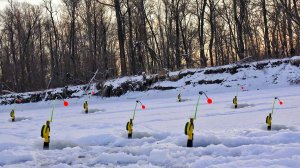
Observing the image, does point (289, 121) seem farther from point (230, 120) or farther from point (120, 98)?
point (120, 98)

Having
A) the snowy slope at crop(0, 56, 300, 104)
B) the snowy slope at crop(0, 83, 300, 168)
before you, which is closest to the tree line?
the snowy slope at crop(0, 56, 300, 104)

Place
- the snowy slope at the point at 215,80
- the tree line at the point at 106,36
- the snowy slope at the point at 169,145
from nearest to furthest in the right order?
the snowy slope at the point at 169,145, the snowy slope at the point at 215,80, the tree line at the point at 106,36

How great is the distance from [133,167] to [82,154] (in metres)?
1.53

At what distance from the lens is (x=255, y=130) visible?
7688mm

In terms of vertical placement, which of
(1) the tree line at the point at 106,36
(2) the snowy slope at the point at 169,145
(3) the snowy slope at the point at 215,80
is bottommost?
(2) the snowy slope at the point at 169,145

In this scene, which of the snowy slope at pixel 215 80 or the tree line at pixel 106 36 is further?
the tree line at pixel 106 36

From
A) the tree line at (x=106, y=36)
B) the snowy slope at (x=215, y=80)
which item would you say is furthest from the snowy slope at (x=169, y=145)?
the tree line at (x=106, y=36)

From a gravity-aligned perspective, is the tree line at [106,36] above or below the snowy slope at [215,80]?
above

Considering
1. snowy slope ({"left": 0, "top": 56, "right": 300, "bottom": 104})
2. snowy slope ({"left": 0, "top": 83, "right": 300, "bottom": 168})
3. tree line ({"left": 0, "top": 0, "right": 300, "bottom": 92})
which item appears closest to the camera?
snowy slope ({"left": 0, "top": 83, "right": 300, "bottom": 168})

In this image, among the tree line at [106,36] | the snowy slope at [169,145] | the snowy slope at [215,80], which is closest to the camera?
the snowy slope at [169,145]

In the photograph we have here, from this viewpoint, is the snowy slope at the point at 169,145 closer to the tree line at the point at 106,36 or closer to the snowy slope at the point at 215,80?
the snowy slope at the point at 215,80

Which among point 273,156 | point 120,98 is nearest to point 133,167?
point 273,156

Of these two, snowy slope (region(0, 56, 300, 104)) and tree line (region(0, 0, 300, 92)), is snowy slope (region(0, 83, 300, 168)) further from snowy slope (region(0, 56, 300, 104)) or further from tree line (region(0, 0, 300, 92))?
tree line (region(0, 0, 300, 92))

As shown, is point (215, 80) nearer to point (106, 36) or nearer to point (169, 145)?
point (169, 145)
